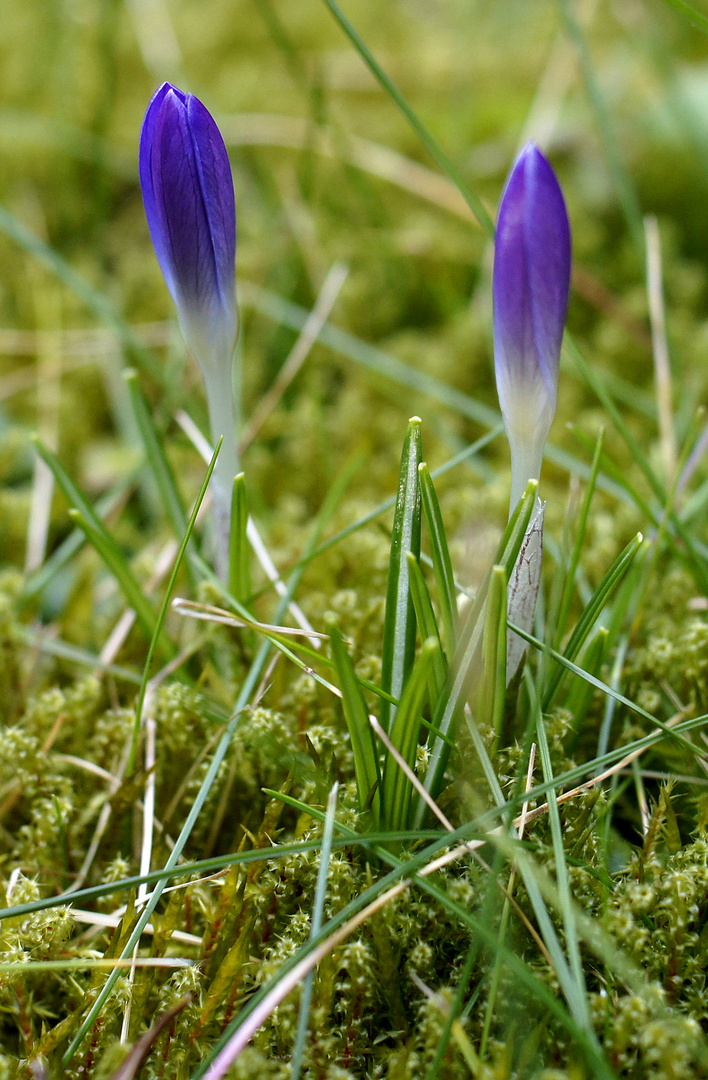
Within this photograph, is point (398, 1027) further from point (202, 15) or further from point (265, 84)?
point (202, 15)

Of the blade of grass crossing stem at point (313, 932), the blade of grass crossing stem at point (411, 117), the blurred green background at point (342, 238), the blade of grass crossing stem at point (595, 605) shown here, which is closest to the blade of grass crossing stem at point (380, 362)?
the blurred green background at point (342, 238)

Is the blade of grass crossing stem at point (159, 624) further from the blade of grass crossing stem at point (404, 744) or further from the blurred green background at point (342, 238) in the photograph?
the blurred green background at point (342, 238)

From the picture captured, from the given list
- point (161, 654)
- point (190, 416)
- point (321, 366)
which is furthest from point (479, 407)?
point (161, 654)

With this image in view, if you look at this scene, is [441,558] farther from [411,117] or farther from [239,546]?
[411,117]

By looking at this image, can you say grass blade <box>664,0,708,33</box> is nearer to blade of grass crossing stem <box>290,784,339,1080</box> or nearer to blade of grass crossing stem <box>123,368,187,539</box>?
blade of grass crossing stem <box>123,368,187,539</box>

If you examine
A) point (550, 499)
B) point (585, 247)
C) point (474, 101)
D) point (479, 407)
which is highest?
point (474, 101)

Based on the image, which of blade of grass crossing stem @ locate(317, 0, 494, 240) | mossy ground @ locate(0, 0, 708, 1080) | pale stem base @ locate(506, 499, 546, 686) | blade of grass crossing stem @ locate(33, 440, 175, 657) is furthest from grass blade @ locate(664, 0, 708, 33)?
blade of grass crossing stem @ locate(33, 440, 175, 657)
